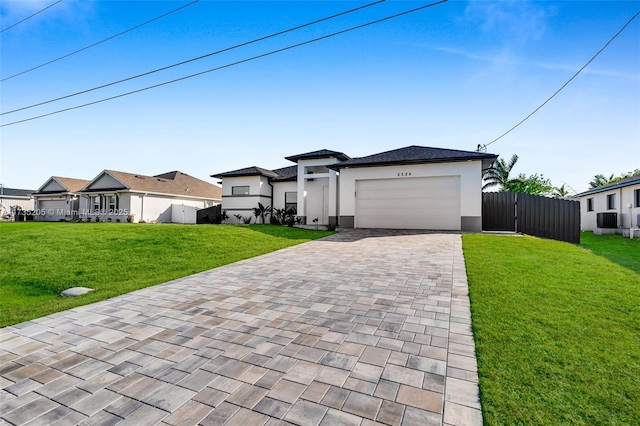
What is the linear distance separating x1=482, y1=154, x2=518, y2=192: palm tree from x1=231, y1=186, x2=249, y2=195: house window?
21.4m

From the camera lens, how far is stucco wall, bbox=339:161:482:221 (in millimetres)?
12688

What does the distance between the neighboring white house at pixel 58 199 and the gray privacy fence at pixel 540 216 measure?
33.5 m

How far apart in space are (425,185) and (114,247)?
506 inches

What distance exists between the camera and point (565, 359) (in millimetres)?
2631

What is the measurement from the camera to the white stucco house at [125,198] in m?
23.1

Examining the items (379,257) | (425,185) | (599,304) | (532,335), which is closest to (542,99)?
(425,185)

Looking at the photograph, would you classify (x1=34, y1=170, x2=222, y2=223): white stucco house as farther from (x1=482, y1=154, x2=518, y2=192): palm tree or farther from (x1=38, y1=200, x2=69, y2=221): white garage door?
(x1=482, y1=154, x2=518, y2=192): palm tree

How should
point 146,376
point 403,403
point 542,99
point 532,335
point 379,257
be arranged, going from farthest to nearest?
point 542,99 → point 379,257 → point 532,335 → point 146,376 → point 403,403

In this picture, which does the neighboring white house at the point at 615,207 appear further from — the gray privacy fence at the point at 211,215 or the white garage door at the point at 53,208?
the white garage door at the point at 53,208

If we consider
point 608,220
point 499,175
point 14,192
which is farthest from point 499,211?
point 14,192

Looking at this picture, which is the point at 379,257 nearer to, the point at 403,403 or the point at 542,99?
the point at 403,403

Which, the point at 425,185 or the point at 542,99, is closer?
the point at 542,99

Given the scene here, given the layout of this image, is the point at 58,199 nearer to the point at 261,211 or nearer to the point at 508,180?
the point at 261,211

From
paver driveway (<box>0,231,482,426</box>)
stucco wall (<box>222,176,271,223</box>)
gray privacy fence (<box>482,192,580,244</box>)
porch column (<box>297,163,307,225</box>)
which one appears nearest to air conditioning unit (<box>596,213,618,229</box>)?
gray privacy fence (<box>482,192,580,244</box>)
